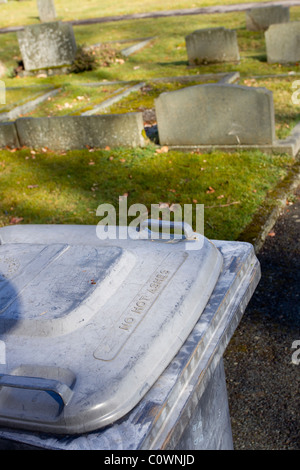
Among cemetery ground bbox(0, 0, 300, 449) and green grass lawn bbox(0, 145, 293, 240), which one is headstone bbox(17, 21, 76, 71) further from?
green grass lawn bbox(0, 145, 293, 240)

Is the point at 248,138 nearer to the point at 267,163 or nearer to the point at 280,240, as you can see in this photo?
the point at 267,163

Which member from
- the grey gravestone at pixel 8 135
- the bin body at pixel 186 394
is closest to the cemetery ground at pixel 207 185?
the grey gravestone at pixel 8 135

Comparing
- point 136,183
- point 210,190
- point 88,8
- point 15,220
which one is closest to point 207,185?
point 210,190

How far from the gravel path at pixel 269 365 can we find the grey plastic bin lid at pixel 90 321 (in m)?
1.24

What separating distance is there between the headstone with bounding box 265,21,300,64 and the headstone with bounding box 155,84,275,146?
5.58 metres

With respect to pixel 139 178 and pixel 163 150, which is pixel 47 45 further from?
pixel 139 178

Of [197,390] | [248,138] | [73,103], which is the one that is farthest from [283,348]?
[73,103]

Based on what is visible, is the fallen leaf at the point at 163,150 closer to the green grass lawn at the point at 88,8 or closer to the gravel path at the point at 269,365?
the gravel path at the point at 269,365

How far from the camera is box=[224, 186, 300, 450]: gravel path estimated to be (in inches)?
111

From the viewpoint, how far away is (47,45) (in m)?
12.5

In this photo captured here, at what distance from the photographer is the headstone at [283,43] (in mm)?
11062

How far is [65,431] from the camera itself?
4.75 ft

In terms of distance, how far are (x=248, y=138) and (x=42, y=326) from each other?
17.7 feet

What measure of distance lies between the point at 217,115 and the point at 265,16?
30.5 ft
